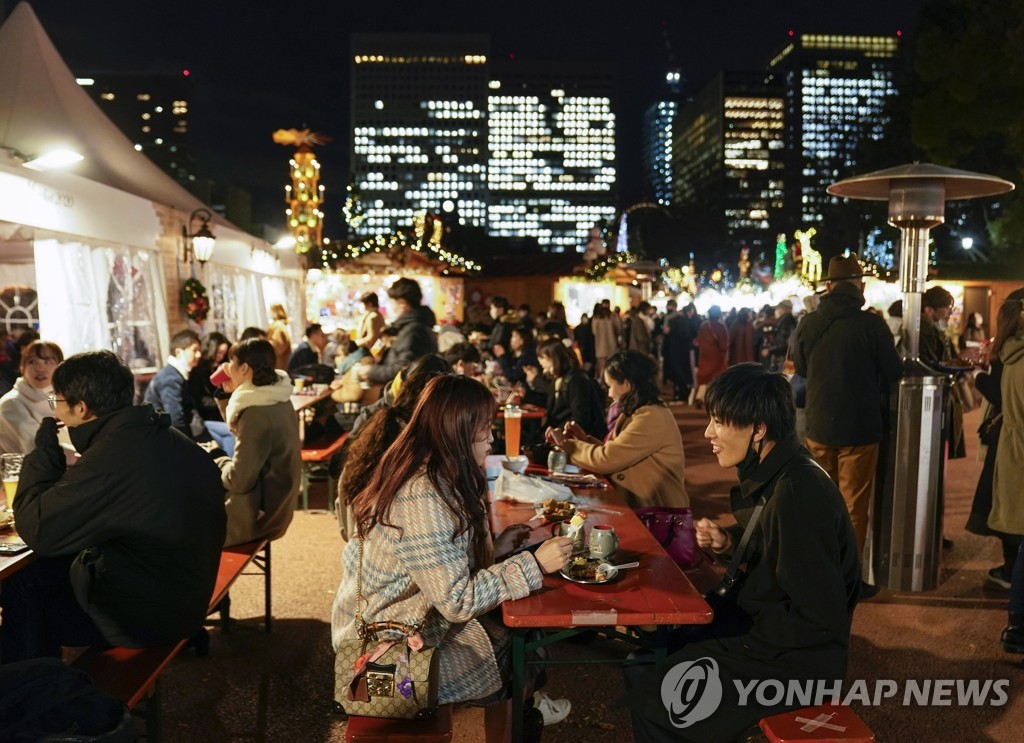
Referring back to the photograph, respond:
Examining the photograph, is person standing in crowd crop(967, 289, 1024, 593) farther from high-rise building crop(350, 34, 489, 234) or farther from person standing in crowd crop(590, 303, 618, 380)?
high-rise building crop(350, 34, 489, 234)

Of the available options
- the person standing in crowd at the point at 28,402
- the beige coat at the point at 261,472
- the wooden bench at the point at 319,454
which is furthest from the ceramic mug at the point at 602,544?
the wooden bench at the point at 319,454

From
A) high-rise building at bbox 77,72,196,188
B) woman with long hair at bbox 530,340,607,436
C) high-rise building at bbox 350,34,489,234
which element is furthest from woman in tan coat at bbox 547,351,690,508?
→ high-rise building at bbox 350,34,489,234

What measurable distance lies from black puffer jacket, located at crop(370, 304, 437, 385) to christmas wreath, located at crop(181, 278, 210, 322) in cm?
408

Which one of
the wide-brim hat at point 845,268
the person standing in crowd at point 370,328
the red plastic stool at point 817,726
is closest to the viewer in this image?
the red plastic stool at point 817,726

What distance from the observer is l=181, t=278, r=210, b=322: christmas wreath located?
10250 millimetres

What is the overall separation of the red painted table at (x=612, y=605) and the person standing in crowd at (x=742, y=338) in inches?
486

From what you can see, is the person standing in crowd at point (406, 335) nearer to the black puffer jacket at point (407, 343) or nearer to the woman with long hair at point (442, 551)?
the black puffer jacket at point (407, 343)

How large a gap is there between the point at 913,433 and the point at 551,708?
2.81 metres

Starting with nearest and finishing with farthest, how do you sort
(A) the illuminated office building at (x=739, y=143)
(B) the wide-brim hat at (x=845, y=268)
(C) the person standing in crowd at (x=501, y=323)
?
(B) the wide-brim hat at (x=845, y=268) < (C) the person standing in crowd at (x=501, y=323) < (A) the illuminated office building at (x=739, y=143)

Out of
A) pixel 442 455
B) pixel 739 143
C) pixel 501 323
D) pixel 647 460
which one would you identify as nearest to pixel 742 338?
pixel 501 323

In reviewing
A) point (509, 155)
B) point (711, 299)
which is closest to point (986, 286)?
Answer: point (711, 299)

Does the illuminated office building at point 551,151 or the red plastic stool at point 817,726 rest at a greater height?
the illuminated office building at point 551,151

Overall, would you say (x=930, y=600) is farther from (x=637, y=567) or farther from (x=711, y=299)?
(x=711, y=299)

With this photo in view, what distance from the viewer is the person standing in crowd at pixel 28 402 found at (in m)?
5.06
